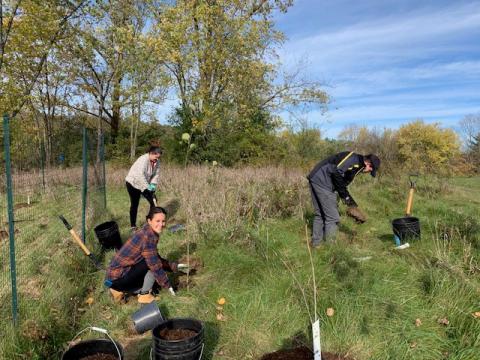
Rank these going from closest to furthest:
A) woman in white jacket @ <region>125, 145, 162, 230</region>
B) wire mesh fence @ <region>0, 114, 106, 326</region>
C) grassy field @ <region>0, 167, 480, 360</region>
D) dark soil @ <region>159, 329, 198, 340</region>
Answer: dark soil @ <region>159, 329, 198, 340</region>, grassy field @ <region>0, 167, 480, 360</region>, wire mesh fence @ <region>0, 114, 106, 326</region>, woman in white jacket @ <region>125, 145, 162, 230</region>

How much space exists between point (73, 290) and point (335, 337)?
2.63m

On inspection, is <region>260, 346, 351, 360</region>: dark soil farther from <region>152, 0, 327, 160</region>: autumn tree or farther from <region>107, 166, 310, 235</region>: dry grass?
<region>152, 0, 327, 160</region>: autumn tree

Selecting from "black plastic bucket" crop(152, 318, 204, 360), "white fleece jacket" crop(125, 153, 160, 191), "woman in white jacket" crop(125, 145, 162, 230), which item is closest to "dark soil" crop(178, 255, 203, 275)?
"woman in white jacket" crop(125, 145, 162, 230)

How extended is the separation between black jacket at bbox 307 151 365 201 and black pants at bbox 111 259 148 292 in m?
2.72

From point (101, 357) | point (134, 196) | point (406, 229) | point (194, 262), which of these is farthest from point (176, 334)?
point (134, 196)

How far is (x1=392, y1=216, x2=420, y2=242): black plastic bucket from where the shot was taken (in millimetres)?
5516

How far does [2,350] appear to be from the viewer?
2.83m

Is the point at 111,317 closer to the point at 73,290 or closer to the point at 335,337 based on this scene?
the point at 73,290

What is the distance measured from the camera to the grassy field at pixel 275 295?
3122 millimetres

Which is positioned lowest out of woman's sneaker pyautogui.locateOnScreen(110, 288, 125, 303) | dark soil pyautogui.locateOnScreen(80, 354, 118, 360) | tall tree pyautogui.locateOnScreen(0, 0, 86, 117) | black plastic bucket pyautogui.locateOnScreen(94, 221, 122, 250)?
woman's sneaker pyautogui.locateOnScreen(110, 288, 125, 303)

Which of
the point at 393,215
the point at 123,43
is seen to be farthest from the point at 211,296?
the point at 123,43

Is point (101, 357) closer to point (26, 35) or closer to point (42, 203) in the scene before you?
point (42, 203)

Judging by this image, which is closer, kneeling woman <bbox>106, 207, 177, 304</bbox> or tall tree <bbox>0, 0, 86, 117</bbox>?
kneeling woman <bbox>106, 207, 177, 304</bbox>

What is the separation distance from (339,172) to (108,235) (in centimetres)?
335
